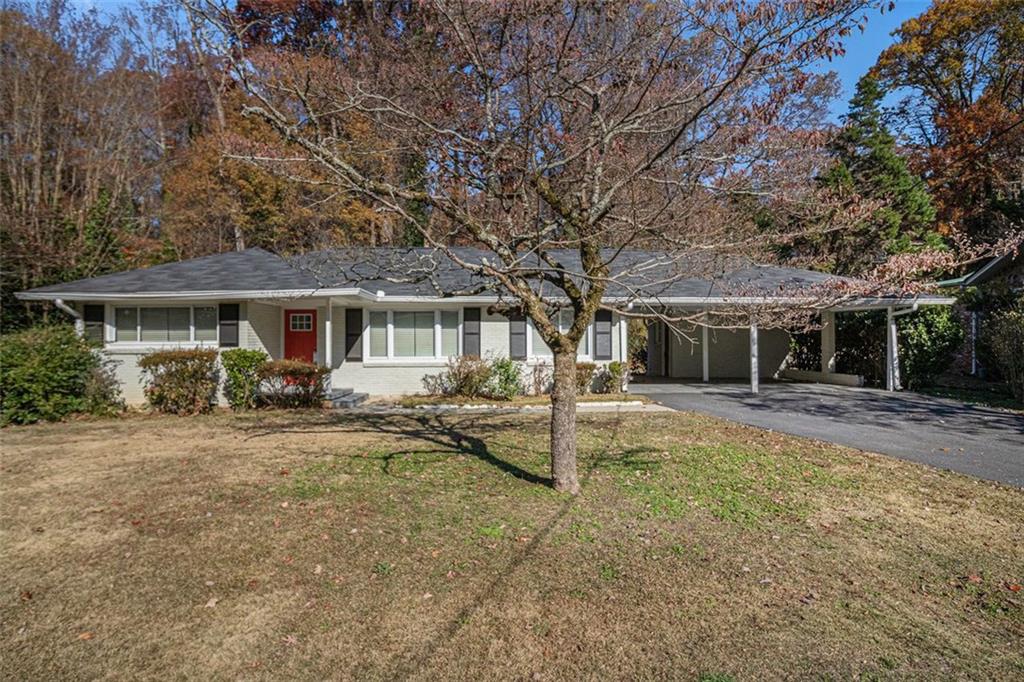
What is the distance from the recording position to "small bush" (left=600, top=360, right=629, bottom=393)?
47.1 feet

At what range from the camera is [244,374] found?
12.2 m

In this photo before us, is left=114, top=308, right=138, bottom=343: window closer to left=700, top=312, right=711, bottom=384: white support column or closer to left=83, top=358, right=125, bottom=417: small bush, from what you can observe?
left=83, top=358, right=125, bottom=417: small bush

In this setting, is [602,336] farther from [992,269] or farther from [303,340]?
[992,269]

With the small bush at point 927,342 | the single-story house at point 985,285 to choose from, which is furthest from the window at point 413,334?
the single-story house at point 985,285

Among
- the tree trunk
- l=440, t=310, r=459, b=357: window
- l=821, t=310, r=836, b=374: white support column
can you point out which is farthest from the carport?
the tree trunk

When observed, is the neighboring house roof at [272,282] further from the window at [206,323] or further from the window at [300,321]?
the window at [300,321]

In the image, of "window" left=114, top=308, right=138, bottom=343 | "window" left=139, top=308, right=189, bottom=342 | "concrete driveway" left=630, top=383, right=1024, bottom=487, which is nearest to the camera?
"concrete driveway" left=630, top=383, right=1024, bottom=487

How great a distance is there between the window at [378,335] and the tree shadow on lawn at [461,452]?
3.27 m

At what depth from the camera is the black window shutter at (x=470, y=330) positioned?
14445 millimetres

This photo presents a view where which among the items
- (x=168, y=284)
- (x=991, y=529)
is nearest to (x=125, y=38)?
(x=168, y=284)

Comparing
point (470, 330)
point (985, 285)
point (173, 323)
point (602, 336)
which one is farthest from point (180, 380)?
point (985, 285)

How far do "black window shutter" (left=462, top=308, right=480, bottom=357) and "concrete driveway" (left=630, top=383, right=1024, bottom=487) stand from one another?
4546 millimetres

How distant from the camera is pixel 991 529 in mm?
5016

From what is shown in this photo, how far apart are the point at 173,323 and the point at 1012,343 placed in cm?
1824
